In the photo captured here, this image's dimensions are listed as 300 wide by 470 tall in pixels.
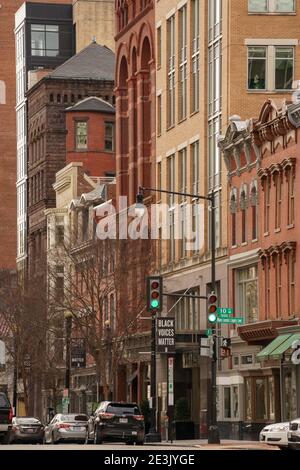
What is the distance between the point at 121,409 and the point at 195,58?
30.8 m

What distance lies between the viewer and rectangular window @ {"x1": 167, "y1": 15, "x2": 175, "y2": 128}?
94375 mm

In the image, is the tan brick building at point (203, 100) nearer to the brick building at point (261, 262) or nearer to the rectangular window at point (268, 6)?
the rectangular window at point (268, 6)

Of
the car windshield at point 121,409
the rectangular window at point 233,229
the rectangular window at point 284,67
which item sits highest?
the rectangular window at point 284,67

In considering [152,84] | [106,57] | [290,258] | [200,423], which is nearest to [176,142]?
[152,84]

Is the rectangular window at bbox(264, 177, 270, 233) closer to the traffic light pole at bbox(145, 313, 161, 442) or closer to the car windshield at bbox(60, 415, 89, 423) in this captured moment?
the traffic light pole at bbox(145, 313, 161, 442)

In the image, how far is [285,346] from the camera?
6781 centimetres

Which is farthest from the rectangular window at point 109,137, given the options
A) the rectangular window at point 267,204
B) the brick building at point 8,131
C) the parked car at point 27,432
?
the parked car at point 27,432

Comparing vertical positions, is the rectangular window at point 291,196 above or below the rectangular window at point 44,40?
below

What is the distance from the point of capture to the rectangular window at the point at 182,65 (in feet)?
301

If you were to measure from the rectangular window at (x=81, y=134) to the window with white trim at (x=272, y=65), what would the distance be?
1727 inches

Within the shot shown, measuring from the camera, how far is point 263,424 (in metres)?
73.7

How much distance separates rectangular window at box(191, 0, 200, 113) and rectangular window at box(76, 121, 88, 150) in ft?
119

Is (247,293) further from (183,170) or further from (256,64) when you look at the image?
(183,170)

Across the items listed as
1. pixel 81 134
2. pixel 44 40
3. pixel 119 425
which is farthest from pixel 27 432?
pixel 44 40
